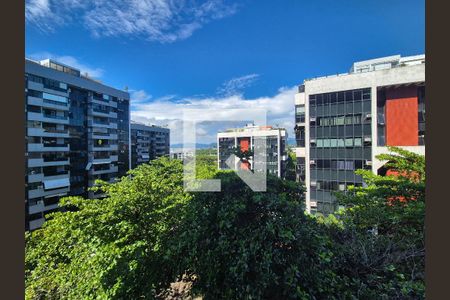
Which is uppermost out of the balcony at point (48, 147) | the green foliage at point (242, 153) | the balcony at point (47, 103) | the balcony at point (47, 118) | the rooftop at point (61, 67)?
the rooftop at point (61, 67)

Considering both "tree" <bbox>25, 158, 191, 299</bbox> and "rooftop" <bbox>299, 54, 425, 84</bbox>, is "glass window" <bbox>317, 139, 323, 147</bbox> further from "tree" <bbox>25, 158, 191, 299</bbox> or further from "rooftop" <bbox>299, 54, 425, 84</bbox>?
"tree" <bbox>25, 158, 191, 299</bbox>

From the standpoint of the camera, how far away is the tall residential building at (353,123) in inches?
490

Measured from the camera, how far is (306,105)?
15508mm

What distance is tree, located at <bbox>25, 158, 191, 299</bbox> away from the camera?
3.09m

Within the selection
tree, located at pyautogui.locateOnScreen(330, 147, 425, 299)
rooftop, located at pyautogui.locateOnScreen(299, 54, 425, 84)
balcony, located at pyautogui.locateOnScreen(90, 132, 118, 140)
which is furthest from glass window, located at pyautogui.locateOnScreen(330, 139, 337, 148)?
balcony, located at pyautogui.locateOnScreen(90, 132, 118, 140)

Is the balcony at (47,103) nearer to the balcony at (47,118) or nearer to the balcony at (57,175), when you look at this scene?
the balcony at (47,118)

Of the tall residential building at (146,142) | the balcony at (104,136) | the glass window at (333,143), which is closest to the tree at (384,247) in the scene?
the glass window at (333,143)

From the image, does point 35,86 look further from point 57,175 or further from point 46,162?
point 57,175

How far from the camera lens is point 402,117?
1265cm

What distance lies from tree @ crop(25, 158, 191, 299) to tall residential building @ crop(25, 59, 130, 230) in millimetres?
19615

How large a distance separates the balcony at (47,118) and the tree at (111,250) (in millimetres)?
20567

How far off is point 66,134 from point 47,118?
101 inches

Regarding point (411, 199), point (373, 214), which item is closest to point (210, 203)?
point (373, 214)

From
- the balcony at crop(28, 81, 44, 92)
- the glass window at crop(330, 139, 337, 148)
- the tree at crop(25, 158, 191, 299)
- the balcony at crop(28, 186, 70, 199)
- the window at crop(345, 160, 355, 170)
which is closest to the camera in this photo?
the tree at crop(25, 158, 191, 299)
